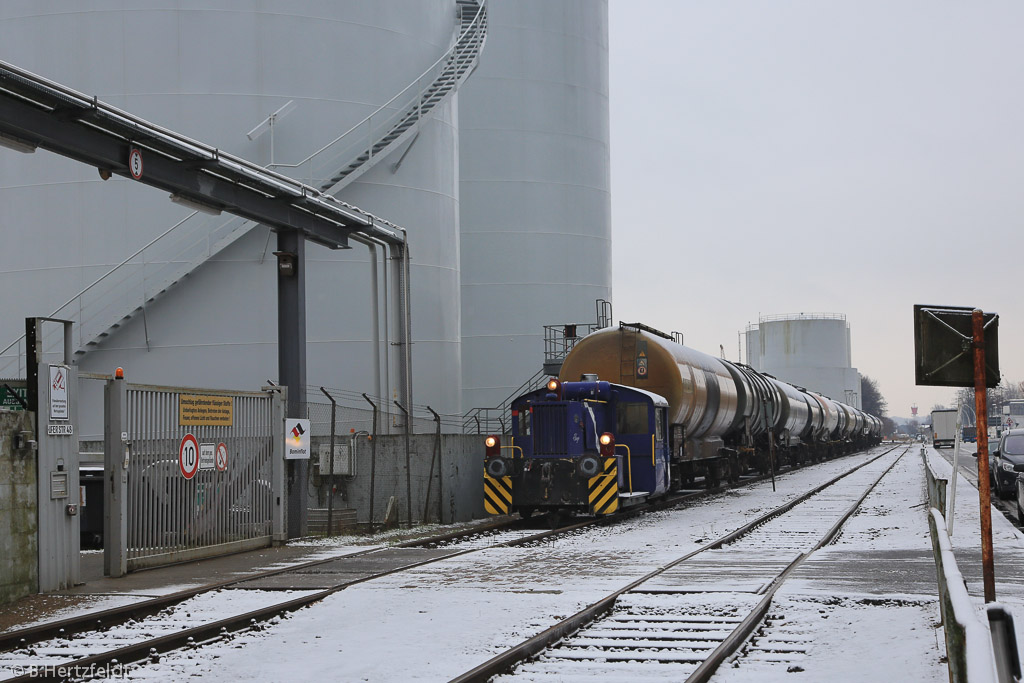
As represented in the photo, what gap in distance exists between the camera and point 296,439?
1852cm

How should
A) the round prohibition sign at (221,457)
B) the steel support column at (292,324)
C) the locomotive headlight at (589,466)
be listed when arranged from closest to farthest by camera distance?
the round prohibition sign at (221,457) < the steel support column at (292,324) < the locomotive headlight at (589,466)

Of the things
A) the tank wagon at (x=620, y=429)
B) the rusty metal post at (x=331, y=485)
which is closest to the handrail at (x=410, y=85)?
the rusty metal post at (x=331, y=485)

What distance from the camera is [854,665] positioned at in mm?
8094

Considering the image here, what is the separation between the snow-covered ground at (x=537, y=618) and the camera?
810cm

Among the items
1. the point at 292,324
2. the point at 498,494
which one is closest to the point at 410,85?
the point at 292,324

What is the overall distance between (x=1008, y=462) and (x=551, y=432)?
11312 millimetres

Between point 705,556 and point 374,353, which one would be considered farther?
point 374,353

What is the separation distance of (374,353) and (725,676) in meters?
17.9

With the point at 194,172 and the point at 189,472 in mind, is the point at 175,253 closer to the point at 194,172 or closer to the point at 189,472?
the point at 194,172

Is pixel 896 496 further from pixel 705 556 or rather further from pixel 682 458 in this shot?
pixel 705 556

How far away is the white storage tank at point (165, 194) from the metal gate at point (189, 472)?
22.5 ft

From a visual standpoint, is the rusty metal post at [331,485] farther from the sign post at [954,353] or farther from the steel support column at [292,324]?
the sign post at [954,353]

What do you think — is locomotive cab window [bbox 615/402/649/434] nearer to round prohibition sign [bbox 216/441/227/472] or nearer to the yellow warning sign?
the yellow warning sign

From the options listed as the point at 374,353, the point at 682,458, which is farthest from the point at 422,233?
the point at 682,458
